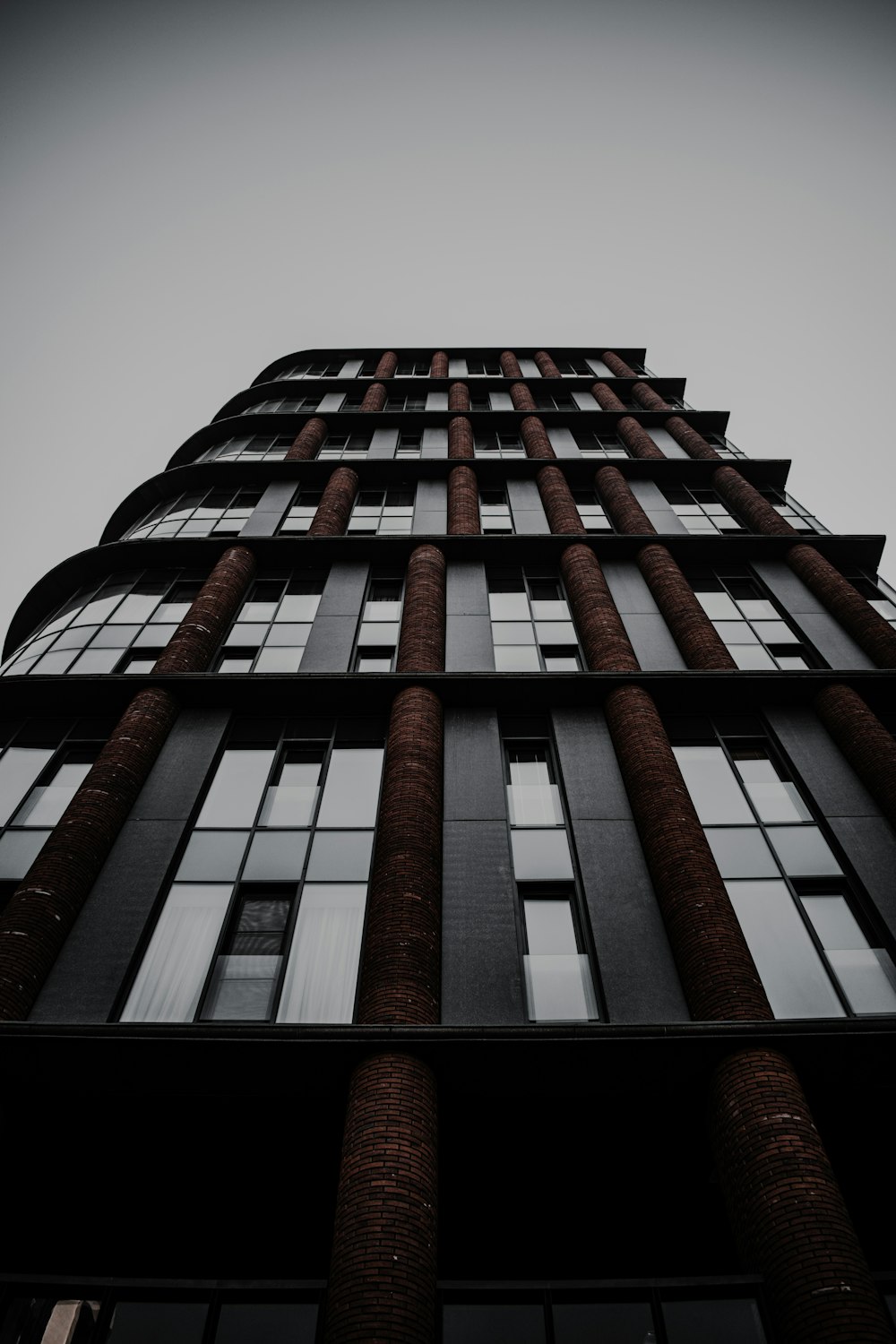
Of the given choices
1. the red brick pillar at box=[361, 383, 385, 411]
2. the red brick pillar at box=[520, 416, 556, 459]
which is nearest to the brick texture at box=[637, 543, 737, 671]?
the red brick pillar at box=[520, 416, 556, 459]

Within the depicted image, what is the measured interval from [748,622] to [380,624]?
9182mm

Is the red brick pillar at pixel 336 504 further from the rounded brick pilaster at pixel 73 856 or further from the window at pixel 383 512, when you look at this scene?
the rounded brick pilaster at pixel 73 856

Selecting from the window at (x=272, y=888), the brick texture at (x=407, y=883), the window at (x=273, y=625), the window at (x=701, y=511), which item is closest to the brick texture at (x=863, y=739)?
the brick texture at (x=407, y=883)

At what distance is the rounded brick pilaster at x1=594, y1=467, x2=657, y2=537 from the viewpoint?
2222 cm

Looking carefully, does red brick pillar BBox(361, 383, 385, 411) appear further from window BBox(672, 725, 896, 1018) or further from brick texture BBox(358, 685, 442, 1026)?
window BBox(672, 725, 896, 1018)

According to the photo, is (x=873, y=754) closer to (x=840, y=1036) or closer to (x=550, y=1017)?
(x=840, y=1036)

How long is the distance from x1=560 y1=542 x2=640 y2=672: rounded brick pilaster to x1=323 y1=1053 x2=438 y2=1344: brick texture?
9.56m

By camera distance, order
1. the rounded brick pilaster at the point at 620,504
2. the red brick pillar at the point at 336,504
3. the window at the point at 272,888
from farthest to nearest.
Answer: the rounded brick pilaster at the point at 620,504 < the red brick pillar at the point at 336,504 < the window at the point at 272,888

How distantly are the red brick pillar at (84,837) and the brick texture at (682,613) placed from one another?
10710 millimetres

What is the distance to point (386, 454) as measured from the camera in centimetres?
2748

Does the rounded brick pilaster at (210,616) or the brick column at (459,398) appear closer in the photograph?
the rounded brick pilaster at (210,616)

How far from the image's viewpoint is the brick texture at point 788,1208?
716 centimetres

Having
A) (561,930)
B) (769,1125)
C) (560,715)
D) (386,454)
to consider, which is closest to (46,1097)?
(561,930)

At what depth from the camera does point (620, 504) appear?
23.5 metres
